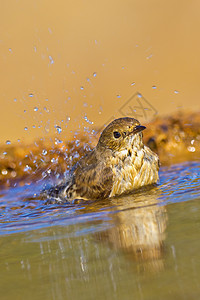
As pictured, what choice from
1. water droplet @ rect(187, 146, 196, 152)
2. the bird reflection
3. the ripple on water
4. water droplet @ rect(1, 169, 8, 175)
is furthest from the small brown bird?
water droplet @ rect(1, 169, 8, 175)

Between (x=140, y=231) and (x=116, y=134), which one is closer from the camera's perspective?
(x=140, y=231)

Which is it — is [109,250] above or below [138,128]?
below

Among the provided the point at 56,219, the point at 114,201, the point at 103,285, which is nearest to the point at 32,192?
the point at 114,201

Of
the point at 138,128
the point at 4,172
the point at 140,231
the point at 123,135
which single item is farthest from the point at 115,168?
the point at 4,172

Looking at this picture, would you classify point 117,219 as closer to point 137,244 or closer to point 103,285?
point 137,244

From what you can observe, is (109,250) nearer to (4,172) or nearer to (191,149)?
(191,149)

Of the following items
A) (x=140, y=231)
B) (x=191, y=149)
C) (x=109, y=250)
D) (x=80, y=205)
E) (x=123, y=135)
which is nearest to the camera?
(x=109, y=250)
